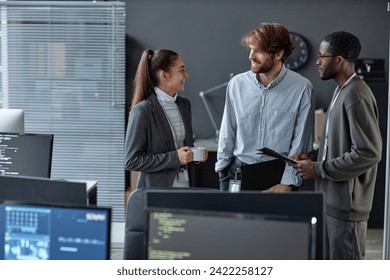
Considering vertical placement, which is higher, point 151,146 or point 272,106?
point 272,106

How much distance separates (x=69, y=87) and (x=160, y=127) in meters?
2.41

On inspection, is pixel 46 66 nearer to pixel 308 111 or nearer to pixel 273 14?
pixel 273 14

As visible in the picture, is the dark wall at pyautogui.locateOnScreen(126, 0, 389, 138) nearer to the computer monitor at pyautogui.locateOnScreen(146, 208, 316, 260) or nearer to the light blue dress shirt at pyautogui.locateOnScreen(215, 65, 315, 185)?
the light blue dress shirt at pyautogui.locateOnScreen(215, 65, 315, 185)

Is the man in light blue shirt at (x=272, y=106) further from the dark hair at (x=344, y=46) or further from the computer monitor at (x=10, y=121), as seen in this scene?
the computer monitor at (x=10, y=121)

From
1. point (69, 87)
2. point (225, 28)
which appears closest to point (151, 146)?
point (69, 87)

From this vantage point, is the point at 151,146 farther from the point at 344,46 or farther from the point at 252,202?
the point at 252,202

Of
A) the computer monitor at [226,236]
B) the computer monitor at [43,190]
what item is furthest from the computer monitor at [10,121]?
the computer monitor at [226,236]

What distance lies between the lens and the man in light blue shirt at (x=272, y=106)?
309cm

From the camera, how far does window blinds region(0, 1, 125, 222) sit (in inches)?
207

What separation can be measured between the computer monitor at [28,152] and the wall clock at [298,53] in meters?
3.77

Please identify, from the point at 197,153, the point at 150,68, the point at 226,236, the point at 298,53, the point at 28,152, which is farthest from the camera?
the point at 298,53

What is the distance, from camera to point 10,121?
10.8ft

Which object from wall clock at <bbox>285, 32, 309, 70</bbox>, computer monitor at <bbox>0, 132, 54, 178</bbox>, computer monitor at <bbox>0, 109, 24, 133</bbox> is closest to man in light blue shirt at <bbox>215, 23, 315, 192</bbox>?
computer monitor at <bbox>0, 132, 54, 178</bbox>

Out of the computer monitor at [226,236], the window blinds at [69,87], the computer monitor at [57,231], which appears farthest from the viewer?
the window blinds at [69,87]
